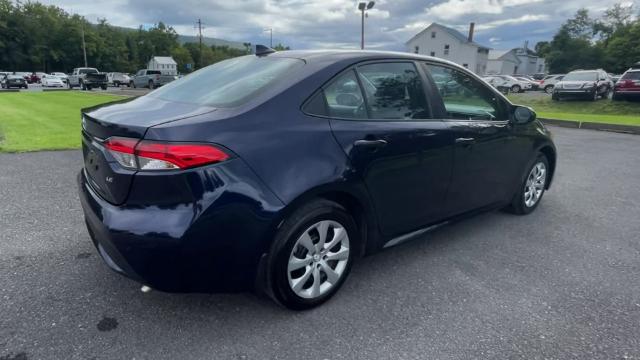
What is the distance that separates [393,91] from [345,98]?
0.48 meters

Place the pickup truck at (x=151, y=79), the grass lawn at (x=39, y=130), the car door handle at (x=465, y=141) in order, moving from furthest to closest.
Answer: the pickup truck at (x=151, y=79) < the grass lawn at (x=39, y=130) < the car door handle at (x=465, y=141)

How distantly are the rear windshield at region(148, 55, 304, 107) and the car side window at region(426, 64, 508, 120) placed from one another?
1250 millimetres

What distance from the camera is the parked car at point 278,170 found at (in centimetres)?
211

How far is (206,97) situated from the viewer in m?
2.62

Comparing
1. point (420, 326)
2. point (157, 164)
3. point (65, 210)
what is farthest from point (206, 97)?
point (65, 210)

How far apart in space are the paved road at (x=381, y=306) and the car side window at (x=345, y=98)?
1.22 meters


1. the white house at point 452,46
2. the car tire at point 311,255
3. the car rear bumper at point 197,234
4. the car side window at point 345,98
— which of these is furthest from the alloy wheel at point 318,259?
the white house at point 452,46

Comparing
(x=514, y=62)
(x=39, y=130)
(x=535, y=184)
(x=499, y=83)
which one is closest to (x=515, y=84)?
(x=499, y=83)

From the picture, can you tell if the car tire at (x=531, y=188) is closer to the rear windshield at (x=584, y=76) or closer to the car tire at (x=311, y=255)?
the car tire at (x=311, y=255)

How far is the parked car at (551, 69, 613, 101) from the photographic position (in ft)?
→ 65.9

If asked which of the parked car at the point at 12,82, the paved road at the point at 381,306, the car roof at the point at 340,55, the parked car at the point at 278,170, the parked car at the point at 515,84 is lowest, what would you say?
the paved road at the point at 381,306

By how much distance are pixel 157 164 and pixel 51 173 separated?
442cm

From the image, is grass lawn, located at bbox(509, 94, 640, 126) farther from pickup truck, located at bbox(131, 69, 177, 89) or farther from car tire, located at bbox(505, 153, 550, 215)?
pickup truck, located at bbox(131, 69, 177, 89)

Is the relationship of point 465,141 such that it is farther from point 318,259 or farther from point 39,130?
point 39,130
